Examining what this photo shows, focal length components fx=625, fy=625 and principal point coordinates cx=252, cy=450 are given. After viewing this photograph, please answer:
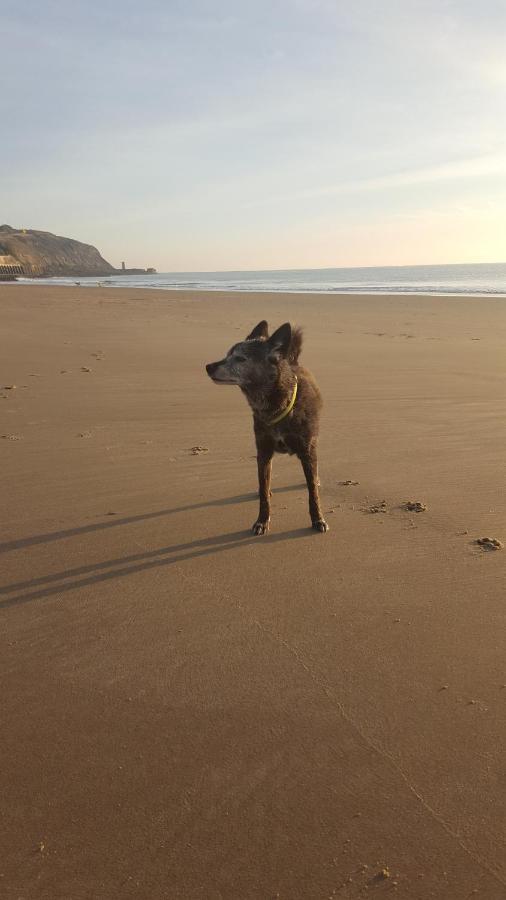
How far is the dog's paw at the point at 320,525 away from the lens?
4.72 m

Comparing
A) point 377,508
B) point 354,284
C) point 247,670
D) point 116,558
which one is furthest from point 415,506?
point 354,284

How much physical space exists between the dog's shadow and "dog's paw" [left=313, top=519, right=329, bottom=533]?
0.06m

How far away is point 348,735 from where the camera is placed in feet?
8.50

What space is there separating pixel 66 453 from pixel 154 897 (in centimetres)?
509

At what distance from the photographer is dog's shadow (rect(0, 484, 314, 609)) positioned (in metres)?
3.88

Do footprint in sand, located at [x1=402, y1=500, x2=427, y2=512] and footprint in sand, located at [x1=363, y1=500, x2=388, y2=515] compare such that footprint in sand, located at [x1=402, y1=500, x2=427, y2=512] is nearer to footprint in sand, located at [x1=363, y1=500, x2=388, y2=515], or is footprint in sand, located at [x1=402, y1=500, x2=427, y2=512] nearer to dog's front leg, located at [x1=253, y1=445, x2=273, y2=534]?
footprint in sand, located at [x1=363, y1=500, x2=388, y2=515]

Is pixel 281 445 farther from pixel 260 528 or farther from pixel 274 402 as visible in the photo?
pixel 260 528

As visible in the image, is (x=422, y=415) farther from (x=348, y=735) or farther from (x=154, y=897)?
(x=154, y=897)

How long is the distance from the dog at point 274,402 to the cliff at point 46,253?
115509mm

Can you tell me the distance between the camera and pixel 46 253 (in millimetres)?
164375

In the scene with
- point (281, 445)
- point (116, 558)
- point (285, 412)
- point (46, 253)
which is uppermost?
point (46, 253)

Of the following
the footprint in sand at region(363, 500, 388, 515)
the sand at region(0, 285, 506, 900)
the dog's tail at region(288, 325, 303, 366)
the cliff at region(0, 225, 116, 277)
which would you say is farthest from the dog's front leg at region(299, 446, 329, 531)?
the cliff at region(0, 225, 116, 277)

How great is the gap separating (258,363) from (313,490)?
3.49ft

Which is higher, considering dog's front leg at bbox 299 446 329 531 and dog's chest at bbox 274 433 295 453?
A: dog's chest at bbox 274 433 295 453
